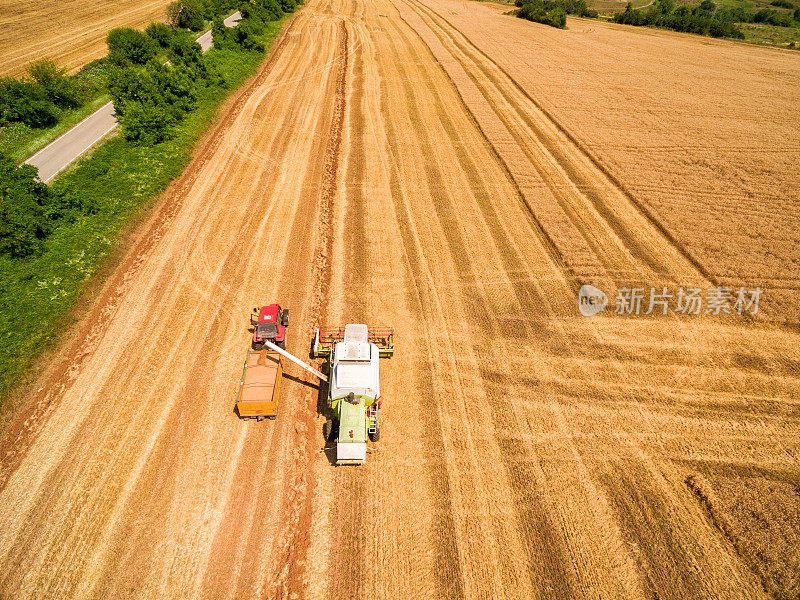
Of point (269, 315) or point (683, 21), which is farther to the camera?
point (683, 21)

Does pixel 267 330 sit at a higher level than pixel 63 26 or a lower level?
lower

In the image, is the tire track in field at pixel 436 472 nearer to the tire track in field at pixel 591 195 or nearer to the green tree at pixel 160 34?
the tire track in field at pixel 591 195

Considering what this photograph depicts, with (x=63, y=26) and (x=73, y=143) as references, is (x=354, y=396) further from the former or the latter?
(x=63, y=26)

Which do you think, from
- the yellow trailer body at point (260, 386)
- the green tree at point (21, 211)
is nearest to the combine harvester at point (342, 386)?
the yellow trailer body at point (260, 386)

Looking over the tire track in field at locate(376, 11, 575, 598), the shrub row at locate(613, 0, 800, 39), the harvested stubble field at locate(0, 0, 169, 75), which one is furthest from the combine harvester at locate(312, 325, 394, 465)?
the shrub row at locate(613, 0, 800, 39)

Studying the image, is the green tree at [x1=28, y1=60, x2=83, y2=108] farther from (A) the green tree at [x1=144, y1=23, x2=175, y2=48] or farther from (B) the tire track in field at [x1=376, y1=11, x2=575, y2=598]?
(B) the tire track in field at [x1=376, y1=11, x2=575, y2=598]

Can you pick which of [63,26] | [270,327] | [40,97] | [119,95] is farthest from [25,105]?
[63,26]
